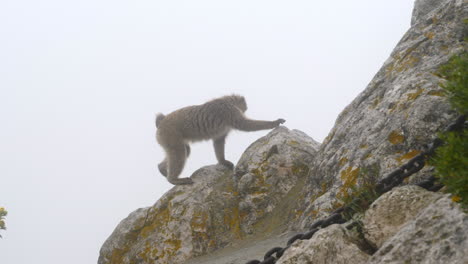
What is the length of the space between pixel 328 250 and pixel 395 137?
5.75ft

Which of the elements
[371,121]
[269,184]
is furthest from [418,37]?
[269,184]

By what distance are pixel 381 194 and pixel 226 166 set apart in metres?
5.60

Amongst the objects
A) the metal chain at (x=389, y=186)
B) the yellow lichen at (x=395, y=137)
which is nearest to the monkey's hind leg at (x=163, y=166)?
the yellow lichen at (x=395, y=137)

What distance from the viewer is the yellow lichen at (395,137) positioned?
140 inches

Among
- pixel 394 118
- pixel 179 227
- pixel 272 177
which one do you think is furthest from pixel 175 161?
pixel 394 118

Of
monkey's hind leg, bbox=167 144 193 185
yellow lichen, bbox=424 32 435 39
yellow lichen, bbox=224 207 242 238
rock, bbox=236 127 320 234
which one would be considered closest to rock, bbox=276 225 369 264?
rock, bbox=236 127 320 234

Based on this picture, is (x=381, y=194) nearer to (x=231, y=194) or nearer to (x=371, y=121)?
(x=371, y=121)

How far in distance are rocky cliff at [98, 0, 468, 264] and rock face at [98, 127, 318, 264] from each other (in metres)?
0.02

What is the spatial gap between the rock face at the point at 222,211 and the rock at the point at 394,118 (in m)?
1.12

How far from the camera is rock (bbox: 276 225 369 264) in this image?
7.23ft

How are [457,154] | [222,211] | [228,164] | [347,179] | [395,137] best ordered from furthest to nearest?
1. [228,164]
2. [222,211]
3. [347,179]
4. [395,137]
5. [457,154]

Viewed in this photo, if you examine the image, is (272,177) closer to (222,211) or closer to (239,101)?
(222,211)

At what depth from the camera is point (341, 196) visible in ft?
12.5

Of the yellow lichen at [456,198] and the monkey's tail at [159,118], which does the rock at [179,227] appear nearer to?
the monkey's tail at [159,118]
